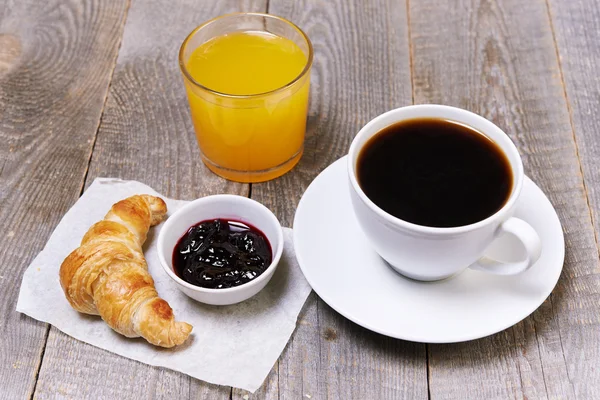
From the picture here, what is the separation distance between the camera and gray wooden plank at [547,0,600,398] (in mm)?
1354

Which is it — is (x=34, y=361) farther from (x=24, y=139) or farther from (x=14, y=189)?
(x=24, y=139)

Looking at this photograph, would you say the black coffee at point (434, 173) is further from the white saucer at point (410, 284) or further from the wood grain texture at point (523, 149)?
the wood grain texture at point (523, 149)

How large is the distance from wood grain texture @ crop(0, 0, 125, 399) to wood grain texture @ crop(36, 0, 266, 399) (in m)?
0.04

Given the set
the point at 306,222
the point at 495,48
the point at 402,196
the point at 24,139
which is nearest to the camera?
the point at 402,196

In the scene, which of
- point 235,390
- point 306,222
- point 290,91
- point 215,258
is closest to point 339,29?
point 290,91

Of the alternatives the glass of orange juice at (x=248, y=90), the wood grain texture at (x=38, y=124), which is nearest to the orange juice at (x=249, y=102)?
the glass of orange juice at (x=248, y=90)

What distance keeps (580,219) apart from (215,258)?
32.6 inches

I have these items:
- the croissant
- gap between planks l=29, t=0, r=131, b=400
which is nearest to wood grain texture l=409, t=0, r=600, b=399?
the croissant

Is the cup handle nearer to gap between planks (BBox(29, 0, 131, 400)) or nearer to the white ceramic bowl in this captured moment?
the white ceramic bowl

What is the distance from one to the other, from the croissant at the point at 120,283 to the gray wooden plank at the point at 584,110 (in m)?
0.75

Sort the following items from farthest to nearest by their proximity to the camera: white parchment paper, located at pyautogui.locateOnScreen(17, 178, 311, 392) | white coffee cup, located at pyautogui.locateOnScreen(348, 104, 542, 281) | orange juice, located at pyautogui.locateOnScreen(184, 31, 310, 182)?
orange juice, located at pyautogui.locateOnScreen(184, 31, 310, 182), white parchment paper, located at pyautogui.locateOnScreen(17, 178, 311, 392), white coffee cup, located at pyautogui.locateOnScreen(348, 104, 542, 281)

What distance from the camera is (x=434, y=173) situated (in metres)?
1.35

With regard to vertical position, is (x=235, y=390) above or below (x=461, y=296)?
below

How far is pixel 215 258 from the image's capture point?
141 cm
